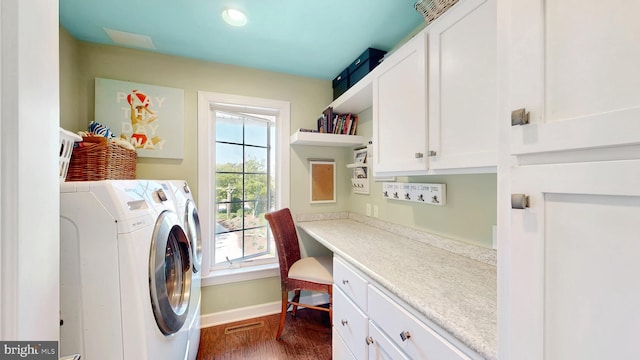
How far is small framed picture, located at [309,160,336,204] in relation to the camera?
7.91ft

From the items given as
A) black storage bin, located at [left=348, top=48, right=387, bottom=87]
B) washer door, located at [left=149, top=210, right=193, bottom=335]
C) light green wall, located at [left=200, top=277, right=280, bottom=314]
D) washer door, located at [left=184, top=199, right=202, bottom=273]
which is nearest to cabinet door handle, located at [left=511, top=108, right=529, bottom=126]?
washer door, located at [left=149, top=210, right=193, bottom=335]

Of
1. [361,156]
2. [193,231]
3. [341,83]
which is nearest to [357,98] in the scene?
[341,83]

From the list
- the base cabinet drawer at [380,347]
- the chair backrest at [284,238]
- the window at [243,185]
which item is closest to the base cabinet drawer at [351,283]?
the base cabinet drawer at [380,347]

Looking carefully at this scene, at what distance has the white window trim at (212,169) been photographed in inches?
81.4

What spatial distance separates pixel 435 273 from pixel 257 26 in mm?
1868

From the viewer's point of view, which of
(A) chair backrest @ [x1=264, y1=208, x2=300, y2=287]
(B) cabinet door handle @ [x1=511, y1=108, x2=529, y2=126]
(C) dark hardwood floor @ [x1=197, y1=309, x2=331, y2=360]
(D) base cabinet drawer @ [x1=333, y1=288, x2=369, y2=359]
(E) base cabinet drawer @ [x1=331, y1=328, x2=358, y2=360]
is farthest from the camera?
(A) chair backrest @ [x1=264, y1=208, x2=300, y2=287]

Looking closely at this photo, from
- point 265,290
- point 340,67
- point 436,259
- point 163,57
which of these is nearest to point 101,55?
point 163,57

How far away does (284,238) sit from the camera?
193cm

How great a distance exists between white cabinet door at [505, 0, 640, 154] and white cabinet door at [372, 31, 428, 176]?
0.66 meters

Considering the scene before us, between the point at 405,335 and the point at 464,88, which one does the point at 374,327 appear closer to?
the point at 405,335

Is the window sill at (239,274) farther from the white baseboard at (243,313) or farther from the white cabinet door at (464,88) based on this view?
the white cabinet door at (464,88)

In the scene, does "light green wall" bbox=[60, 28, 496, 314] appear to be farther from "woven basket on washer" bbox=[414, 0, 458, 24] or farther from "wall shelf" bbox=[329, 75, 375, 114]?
"woven basket on washer" bbox=[414, 0, 458, 24]

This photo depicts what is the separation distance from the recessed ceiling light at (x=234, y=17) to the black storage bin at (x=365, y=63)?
3.04 feet
